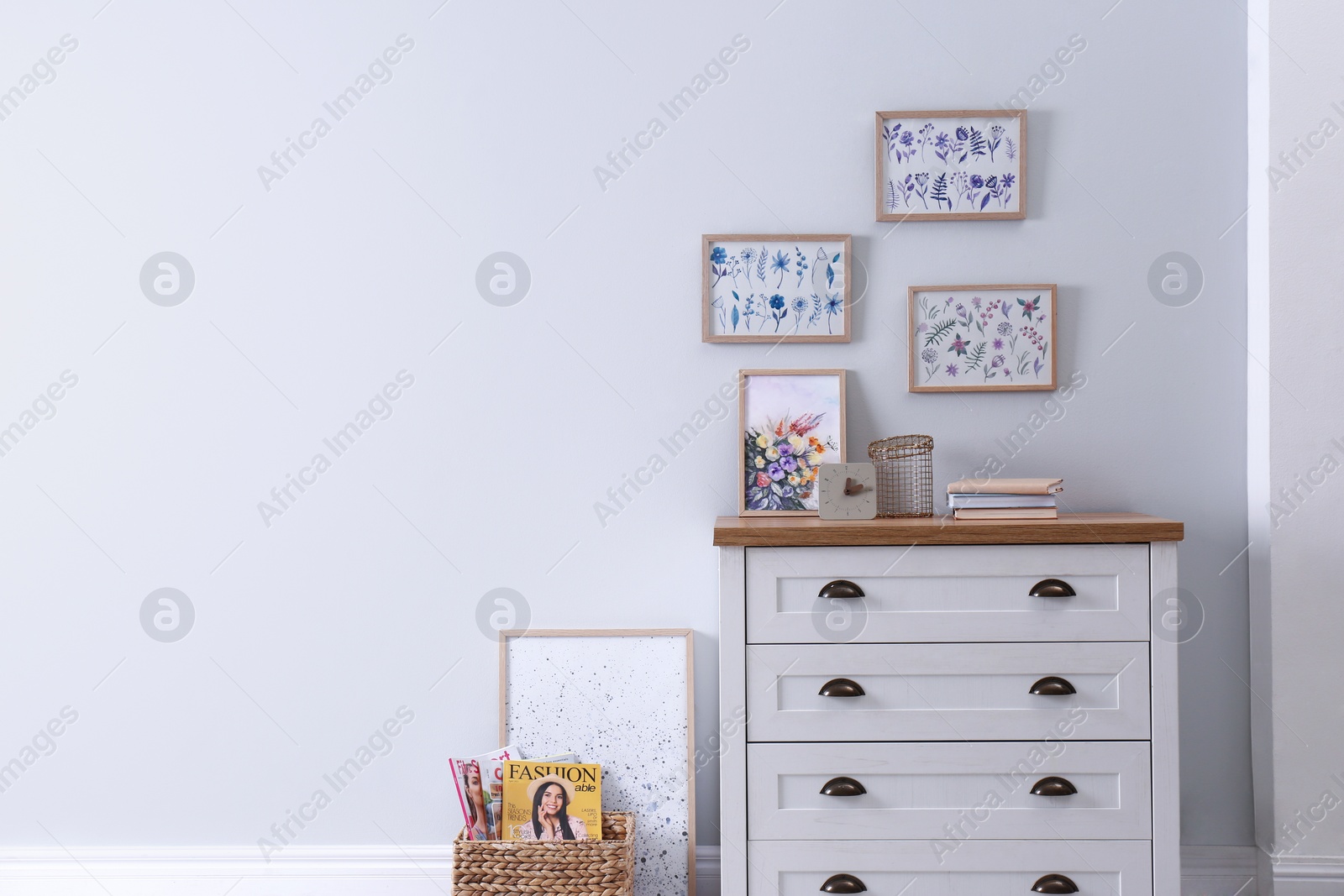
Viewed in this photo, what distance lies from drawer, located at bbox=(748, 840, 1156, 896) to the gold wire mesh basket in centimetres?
73

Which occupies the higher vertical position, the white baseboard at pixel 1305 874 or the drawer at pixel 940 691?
the drawer at pixel 940 691

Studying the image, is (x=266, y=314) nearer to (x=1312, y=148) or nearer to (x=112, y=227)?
(x=112, y=227)

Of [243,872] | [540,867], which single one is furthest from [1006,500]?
[243,872]

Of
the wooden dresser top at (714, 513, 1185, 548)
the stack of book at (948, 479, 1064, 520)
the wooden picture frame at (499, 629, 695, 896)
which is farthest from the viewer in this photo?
the wooden picture frame at (499, 629, 695, 896)

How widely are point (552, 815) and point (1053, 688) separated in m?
1.14

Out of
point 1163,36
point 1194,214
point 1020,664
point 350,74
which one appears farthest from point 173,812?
point 1163,36

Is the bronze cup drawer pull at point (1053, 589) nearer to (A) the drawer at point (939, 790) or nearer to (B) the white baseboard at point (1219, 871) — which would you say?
(A) the drawer at point (939, 790)

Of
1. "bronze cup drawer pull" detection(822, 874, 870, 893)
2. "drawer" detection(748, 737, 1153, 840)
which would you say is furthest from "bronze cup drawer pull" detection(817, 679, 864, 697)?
"bronze cup drawer pull" detection(822, 874, 870, 893)

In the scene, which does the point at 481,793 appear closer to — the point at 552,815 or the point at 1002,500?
the point at 552,815

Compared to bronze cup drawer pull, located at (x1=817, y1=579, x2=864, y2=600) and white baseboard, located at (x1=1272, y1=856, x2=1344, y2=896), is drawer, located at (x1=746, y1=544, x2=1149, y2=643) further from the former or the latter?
white baseboard, located at (x1=1272, y1=856, x2=1344, y2=896)

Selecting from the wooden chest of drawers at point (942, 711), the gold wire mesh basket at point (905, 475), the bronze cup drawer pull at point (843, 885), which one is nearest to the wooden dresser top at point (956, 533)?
the wooden chest of drawers at point (942, 711)

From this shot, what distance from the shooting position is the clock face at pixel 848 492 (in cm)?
180

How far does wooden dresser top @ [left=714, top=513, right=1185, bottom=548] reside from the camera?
1614 millimetres

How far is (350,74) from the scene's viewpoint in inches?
81.4
